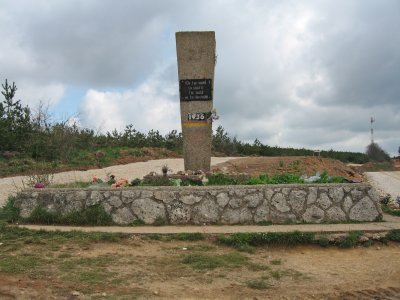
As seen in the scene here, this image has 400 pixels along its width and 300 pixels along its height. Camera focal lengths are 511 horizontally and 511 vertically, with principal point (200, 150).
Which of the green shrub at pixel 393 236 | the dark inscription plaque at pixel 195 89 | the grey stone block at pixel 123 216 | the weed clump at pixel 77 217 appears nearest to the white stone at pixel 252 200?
the grey stone block at pixel 123 216

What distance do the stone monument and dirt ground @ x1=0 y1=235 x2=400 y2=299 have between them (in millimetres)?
4302

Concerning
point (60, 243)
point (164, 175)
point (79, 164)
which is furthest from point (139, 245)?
point (79, 164)

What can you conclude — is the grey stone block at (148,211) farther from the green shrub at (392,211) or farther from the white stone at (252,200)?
the green shrub at (392,211)

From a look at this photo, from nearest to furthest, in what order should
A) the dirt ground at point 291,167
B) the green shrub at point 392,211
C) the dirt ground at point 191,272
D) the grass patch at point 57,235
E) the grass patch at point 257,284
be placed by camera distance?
the dirt ground at point 191,272
the grass patch at point 257,284
the grass patch at point 57,235
the green shrub at point 392,211
the dirt ground at point 291,167

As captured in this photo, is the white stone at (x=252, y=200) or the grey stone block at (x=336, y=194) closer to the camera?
the white stone at (x=252, y=200)

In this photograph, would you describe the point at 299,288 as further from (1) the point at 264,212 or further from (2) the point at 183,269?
(1) the point at 264,212

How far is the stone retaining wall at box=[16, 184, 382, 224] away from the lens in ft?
29.0

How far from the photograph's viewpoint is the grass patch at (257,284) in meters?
5.88

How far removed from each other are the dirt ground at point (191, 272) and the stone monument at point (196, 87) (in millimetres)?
4302

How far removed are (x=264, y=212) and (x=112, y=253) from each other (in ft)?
9.75

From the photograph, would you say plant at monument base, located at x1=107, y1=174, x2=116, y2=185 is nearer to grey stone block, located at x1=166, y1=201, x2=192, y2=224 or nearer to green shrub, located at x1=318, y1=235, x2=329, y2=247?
grey stone block, located at x1=166, y1=201, x2=192, y2=224

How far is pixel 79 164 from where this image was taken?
20.5m

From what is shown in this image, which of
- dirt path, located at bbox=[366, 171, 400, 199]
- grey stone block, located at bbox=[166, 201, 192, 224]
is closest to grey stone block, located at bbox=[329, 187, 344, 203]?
grey stone block, located at bbox=[166, 201, 192, 224]

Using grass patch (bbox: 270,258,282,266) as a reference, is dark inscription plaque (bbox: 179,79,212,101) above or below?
above
